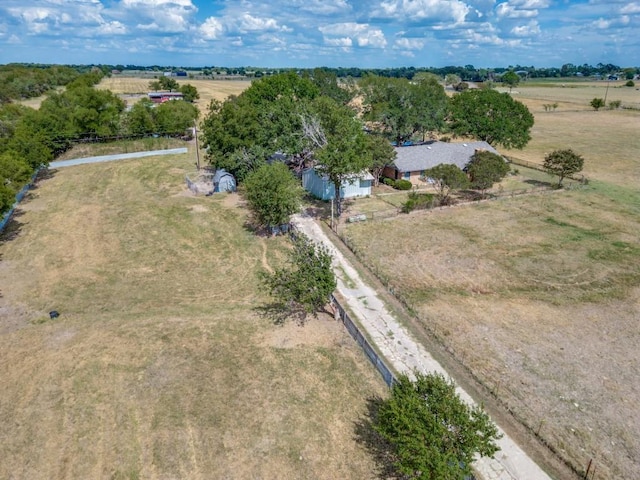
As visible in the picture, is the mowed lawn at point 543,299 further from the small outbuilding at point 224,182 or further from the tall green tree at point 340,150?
the small outbuilding at point 224,182

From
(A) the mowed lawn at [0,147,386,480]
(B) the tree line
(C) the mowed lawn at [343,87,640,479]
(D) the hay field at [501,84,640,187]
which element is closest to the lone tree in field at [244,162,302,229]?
(A) the mowed lawn at [0,147,386,480]

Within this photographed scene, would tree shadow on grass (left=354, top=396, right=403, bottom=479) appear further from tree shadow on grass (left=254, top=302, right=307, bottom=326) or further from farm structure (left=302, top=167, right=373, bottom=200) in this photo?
farm structure (left=302, top=167, right=373, bottom=200)

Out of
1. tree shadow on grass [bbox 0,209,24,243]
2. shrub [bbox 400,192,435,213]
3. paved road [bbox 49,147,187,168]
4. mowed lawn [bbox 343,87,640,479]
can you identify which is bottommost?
tree shadow on grass [bbox 0,209,24,243]

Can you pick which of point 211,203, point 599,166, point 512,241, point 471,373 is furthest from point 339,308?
point 599,166

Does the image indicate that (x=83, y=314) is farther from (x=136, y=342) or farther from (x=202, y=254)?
(x=202, y=254)

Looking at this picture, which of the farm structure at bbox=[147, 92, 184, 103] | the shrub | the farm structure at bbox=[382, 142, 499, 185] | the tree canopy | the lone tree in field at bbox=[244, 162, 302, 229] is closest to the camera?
the lone tree in field at bbox=[244, 162, 302, 229]

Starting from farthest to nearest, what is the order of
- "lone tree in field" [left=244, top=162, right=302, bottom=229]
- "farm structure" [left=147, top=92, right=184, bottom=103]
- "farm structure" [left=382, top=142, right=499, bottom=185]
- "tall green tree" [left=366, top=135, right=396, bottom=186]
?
"farm structure" [left=147, top=92, right=184, bottom=103], "farm structure" [left=382, top=142, right=499, bottom=185], "tall green tree" [left=366, top=135, right=396, bottom=186], "lone tree in field" [left=244, top=162, right=302, bottom=229]

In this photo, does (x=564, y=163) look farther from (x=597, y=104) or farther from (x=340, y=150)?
(x=597, y=104)
